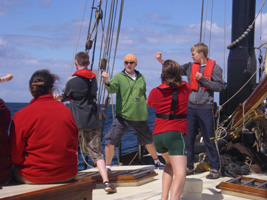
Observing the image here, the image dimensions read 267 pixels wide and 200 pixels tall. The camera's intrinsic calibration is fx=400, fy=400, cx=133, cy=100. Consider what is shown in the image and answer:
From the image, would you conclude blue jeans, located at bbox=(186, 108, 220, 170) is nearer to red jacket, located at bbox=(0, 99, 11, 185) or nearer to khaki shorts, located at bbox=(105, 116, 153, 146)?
khaki shorts, located at bbox=(105, 116, 153, 146)

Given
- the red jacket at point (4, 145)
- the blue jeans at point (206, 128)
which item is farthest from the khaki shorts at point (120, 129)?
the red jacket at point (4, 145)

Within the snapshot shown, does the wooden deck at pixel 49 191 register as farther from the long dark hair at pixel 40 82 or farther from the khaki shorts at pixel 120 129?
the khaki shorts at pixel 120 129

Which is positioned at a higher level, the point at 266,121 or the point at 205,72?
the point at 205,72

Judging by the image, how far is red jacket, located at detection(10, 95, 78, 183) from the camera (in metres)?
3.26

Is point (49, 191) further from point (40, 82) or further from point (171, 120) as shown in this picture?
point (171, 120)

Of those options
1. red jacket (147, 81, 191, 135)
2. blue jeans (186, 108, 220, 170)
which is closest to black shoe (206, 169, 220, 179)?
blue jeans (186, 108, 220, 170)

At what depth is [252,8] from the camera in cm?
694

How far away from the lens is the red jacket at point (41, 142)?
3.26 metres

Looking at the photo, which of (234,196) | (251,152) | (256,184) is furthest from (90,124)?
(251,152)

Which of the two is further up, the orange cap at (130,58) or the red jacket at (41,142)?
the orange cap at (130,58)

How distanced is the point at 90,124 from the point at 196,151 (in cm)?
224

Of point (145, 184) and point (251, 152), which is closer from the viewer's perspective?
point (145, 184)

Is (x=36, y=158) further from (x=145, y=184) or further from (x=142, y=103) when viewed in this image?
(x=142, y=103)

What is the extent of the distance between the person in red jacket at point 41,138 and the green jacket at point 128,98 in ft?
6.88
